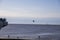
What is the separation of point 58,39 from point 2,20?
2751 millimetres

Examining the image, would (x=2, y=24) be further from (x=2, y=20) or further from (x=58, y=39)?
(x=58, y=39)

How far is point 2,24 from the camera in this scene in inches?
82.4

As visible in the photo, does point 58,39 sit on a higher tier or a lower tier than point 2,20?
lower

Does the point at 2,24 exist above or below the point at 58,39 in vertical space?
above

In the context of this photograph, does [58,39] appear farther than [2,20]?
Yes

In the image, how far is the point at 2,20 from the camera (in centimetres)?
214

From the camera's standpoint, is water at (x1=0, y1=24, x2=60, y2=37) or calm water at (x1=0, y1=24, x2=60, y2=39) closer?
water at (x1=0, y1=24, x2=60, y2=37)

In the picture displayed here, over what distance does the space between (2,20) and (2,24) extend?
85 mm

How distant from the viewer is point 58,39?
4.36 meters

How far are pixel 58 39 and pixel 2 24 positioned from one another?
2.77 metres

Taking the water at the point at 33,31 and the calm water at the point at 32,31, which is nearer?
the water at the point at 33,31

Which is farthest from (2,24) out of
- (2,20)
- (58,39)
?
(58,39)

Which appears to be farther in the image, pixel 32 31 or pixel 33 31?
pixel 32 31
